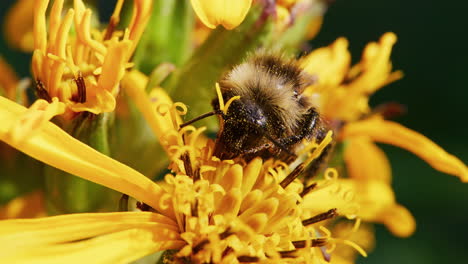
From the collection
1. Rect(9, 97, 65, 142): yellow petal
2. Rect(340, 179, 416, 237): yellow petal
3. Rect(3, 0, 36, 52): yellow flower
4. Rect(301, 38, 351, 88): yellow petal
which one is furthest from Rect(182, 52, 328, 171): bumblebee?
Rect(3, 0, 36, 52): yellow flower

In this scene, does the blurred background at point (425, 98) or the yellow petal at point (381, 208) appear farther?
the blurred background at point (425, 98)

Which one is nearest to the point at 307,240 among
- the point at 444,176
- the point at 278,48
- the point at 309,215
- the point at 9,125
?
the point at 309,215

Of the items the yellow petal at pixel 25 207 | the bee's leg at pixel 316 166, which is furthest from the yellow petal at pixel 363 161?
the yellow petal at pixel 25 207

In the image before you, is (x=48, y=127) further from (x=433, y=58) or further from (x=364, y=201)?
(x=433, y=58)

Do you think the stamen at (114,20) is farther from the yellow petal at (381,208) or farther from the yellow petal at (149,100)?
the yellow petal at (381,208)

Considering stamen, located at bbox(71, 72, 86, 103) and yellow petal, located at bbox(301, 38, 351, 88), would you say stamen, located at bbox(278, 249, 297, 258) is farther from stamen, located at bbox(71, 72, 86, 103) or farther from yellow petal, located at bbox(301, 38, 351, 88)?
yellow petal, located at bbox(301, 38, 351, 88)

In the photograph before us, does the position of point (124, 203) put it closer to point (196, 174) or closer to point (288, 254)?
point (196, 174)
